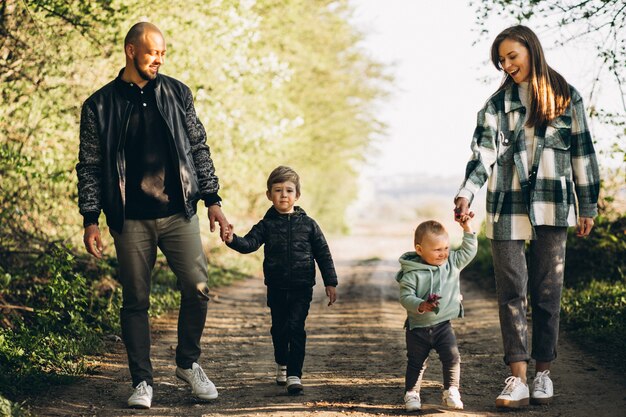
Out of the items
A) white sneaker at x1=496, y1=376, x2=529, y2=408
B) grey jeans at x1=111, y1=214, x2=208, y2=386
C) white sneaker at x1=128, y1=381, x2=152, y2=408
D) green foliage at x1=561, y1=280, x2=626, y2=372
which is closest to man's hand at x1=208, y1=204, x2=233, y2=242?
grey jeans at x1=111, y1=214, x2=208, y2=386

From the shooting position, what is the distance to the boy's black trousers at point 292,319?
5.69 meters

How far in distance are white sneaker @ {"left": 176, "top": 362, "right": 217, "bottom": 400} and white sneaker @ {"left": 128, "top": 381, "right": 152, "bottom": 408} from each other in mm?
301

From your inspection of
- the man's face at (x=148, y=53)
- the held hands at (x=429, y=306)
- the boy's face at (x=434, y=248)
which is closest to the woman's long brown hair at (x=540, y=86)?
the boy's face at (x=434, y=248)

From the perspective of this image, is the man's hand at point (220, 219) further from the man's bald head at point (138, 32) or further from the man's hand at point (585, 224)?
the man's hand at point (585, 224)

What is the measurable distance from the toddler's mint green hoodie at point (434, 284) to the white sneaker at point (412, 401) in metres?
0.42

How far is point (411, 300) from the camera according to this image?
5062 mm

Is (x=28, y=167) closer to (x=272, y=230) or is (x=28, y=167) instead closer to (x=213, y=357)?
(x=213, y=357)

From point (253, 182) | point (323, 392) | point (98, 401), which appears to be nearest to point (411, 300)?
point (323, 392)

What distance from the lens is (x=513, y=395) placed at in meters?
5.14

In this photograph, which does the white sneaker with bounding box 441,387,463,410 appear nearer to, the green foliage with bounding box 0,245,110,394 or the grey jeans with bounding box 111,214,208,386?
the grey jeans with bounding box 111,214,208,386

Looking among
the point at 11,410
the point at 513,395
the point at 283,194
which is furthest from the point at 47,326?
the point at 513,395

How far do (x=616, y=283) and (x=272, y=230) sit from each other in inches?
211

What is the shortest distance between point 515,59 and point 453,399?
2.24 meters

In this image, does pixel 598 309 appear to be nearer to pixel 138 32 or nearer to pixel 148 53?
pixel 148 53
